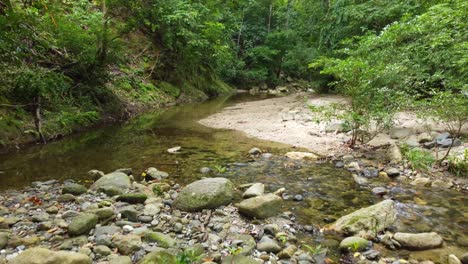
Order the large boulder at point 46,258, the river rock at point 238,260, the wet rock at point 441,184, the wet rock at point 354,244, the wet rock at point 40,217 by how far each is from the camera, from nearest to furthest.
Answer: the large boulder at point 46,258 → the river rock at point 238,260 → the wet rock at point 354,244 → the wet rock at point 40,217 → the wet rock at point 441,184

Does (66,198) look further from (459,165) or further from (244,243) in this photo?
(459,165)

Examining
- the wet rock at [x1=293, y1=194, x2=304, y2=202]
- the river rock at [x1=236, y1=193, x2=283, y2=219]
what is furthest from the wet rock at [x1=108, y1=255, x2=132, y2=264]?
the wet rock at [x1=293, y1=194, x2=304, y2=202]

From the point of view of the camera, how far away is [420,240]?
3.64m

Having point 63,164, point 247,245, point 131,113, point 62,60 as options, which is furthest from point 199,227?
point 131,113

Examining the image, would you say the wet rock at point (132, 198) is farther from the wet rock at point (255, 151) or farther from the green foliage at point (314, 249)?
the wet rock at point (255, 151)

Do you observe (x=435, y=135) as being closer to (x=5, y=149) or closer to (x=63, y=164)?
(x=63, y=164)

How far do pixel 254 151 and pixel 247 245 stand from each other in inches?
171

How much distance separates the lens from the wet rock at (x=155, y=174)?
19.1 ft

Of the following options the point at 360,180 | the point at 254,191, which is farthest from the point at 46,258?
the point at 360,180

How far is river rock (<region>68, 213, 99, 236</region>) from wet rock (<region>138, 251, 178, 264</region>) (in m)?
1.03

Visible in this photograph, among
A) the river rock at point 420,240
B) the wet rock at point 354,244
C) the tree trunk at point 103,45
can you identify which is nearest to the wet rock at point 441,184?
the river rock at point 420,240

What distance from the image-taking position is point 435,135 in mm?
7770

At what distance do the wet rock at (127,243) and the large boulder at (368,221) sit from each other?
2.38 metres

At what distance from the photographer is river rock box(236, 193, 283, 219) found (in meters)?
4.23
